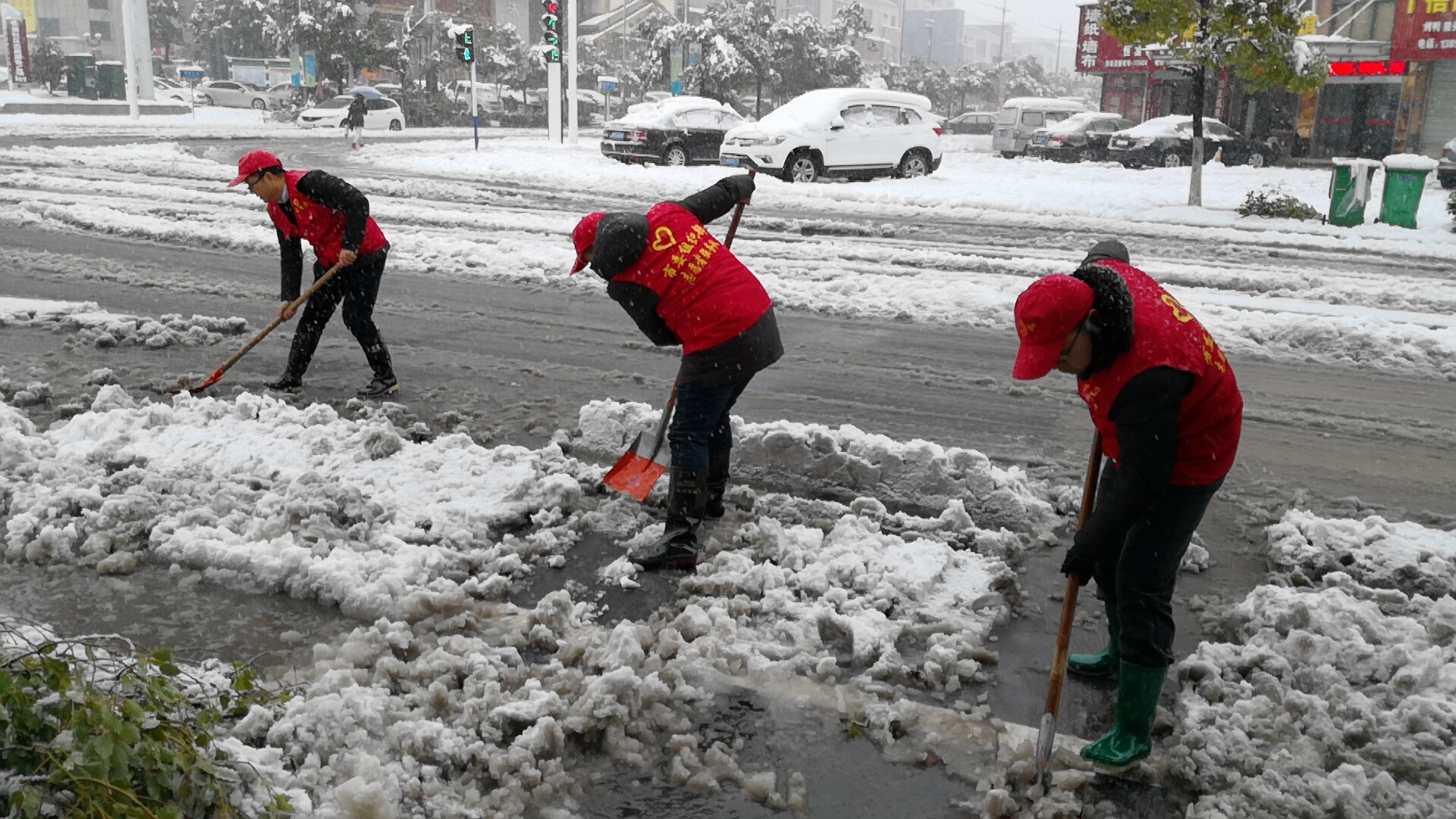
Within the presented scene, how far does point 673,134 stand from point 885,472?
1728 cm

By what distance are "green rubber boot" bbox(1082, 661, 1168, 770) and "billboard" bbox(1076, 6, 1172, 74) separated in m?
35.1

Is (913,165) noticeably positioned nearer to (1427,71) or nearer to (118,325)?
(118,325)

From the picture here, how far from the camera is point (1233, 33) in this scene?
49.4 feet

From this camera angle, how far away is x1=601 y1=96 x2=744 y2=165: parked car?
21562 millimetres

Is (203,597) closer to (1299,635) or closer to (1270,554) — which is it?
(1299,635)

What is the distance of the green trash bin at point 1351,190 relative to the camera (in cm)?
1512

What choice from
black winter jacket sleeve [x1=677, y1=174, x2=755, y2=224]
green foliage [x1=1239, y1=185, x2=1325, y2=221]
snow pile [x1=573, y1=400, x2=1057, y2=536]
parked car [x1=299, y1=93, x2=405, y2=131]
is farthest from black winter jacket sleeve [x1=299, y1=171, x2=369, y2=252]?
parked car [x1=299, y1=93, x2=405, y2=131]

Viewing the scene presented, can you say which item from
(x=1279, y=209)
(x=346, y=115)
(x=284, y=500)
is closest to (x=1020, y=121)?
(x=1279, y=209)

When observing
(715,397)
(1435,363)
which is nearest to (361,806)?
(715,397)

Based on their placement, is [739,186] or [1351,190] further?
[1351,190]

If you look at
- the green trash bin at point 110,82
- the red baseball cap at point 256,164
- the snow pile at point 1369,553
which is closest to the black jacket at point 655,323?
the snow pile at point 1369,553

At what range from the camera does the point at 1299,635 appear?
3.70 m

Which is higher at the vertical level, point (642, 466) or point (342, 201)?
point (342, 201)

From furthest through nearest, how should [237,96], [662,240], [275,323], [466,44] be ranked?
1. [237,96]
2. [466,44]
3. [275,323]
4. [662,240]
